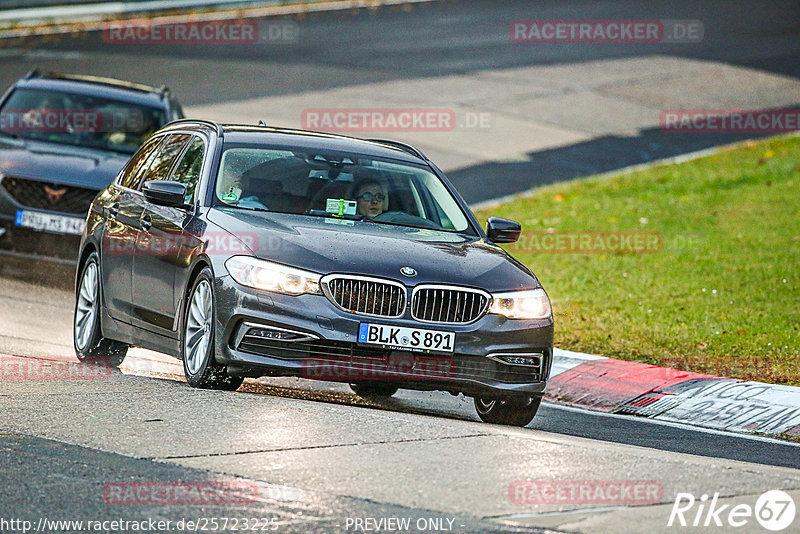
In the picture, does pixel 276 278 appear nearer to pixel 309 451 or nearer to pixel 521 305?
pixel 521 305

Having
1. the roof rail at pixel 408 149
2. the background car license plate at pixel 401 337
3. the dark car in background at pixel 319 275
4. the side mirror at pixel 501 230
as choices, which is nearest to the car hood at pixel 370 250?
the dark car in background at pixel 319 275

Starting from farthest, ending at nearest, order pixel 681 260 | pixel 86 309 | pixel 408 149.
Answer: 1. pixel 681 260
2. pixel 86 309
3. pixel 408 149

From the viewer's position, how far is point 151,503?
6.08 m

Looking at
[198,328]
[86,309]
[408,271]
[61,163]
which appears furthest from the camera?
[61,163]

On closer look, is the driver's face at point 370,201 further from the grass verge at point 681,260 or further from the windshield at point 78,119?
the windshield at point 78,119

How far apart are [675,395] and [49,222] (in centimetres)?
626

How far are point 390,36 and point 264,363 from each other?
2715cm

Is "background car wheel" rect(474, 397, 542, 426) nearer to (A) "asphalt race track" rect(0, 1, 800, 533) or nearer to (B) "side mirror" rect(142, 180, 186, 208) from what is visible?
(A) "asphalt race track" rect(0, 1, 800, 533)

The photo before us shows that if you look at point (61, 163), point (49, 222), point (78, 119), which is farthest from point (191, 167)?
point (78, 119)

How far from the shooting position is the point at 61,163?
14.2 metres

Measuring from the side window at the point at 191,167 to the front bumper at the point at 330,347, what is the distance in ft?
4.31

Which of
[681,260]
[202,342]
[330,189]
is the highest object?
[330,189]

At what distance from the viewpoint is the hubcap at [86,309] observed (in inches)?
419

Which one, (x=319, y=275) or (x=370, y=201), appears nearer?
(x=319, y=275)
